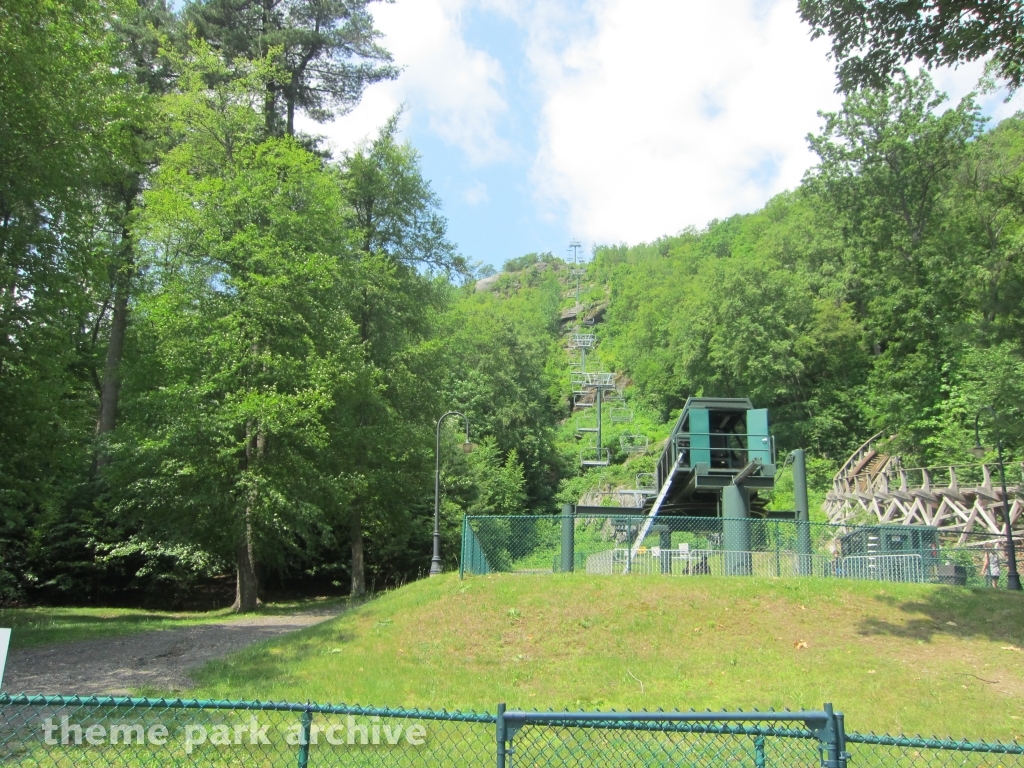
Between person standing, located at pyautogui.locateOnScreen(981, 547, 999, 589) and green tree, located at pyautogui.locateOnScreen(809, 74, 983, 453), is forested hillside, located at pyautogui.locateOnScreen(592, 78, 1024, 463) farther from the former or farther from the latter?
person standing, located at pyautogui.locateOnScreen(981, 547, 999, 589)

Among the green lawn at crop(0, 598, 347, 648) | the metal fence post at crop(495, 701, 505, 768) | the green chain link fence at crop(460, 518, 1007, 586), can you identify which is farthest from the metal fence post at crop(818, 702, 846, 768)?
the green lawn at crop(0, 598, 347, 648)

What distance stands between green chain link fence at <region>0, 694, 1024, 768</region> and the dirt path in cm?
307

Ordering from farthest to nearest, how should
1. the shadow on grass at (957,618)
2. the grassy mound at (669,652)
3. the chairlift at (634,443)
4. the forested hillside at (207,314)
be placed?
the chairlift at (634,443), the forested hillside at (207,314), the shadow on grass at (957,618), the grassy mound at (669,652)

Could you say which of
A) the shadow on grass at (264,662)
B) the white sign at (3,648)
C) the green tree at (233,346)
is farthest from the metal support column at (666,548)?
the white sign at (3,648)

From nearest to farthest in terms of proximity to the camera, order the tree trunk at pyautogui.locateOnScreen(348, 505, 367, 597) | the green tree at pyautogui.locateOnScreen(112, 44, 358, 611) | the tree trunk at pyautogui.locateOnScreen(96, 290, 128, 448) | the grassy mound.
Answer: the grassy mound, the green tree at pyautogui.locateOnScreen(112, 44, 358, 611), the tree trunk at pyautogui.locateOnScreen(96, 290, 128, 448), the tree trunk at pyautogui.locateOnScreen(348, 505, 367, 597)

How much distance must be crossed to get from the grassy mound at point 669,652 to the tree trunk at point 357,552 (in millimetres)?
11389

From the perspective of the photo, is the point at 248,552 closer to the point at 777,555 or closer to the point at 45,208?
the point at 45,208

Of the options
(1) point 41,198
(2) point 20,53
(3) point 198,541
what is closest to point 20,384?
(1) point 41,198

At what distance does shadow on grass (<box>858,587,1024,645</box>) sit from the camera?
47.0 ft

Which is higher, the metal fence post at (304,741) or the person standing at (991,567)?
the metal fence post at (304,741)

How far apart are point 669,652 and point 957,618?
5.92m

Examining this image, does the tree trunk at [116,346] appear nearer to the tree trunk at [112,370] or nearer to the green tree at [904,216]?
the tree trunk at [112,370]

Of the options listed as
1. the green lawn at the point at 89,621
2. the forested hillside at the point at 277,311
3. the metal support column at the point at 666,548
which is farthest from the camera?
the metal support column at the point at 666,548

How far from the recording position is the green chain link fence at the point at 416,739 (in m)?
4.14
